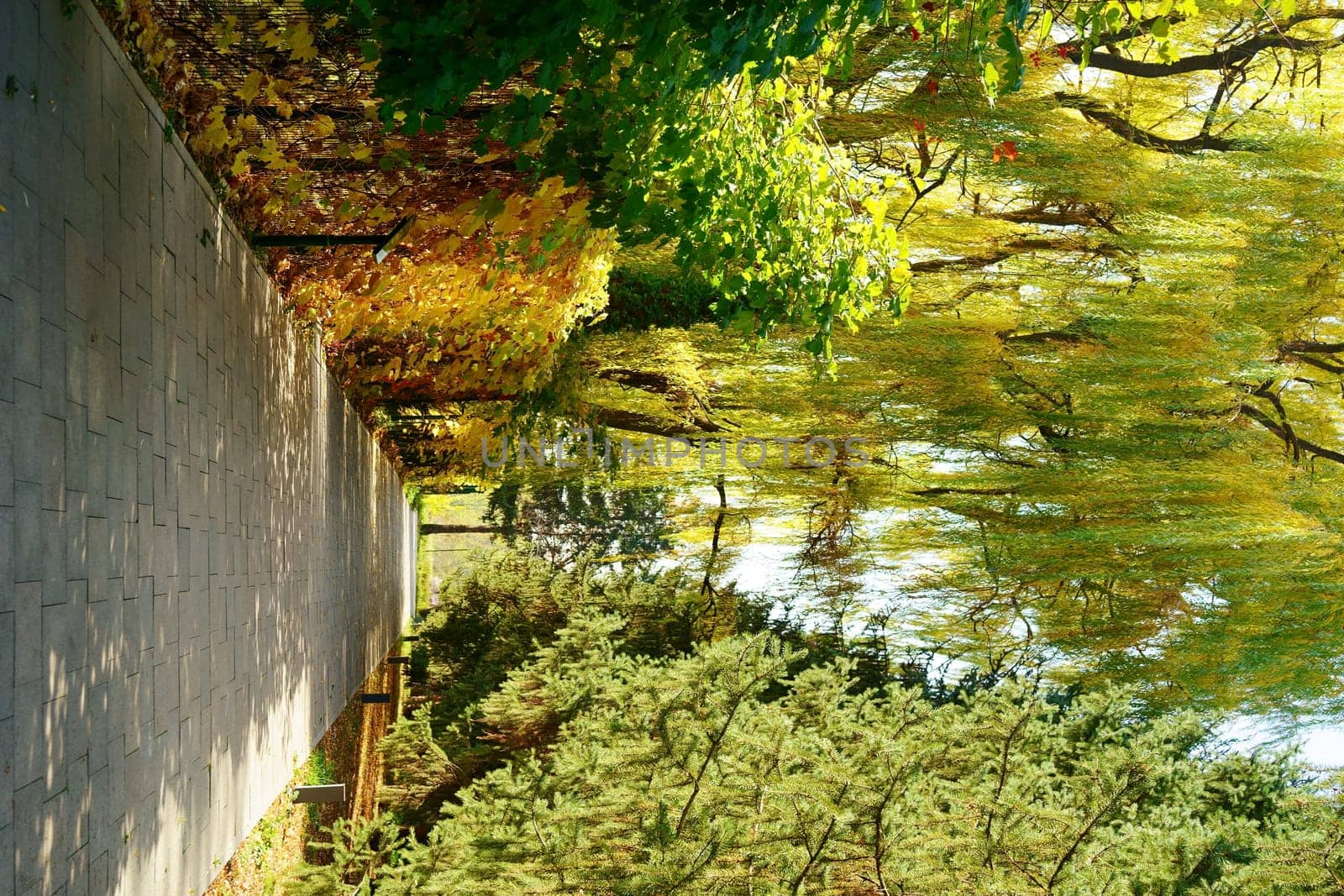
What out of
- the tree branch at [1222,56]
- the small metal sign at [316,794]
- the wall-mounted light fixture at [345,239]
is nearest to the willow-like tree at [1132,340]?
the tree branch at [1222,56]

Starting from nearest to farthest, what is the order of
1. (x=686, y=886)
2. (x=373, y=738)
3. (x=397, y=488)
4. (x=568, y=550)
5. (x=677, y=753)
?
(x=686, y=886) < (x=677, y=753) < (x=373, y=738) < (x=397, y=488) < (x=568, y=550)

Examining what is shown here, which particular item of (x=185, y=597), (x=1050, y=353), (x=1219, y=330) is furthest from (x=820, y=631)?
(x=185, y=597)

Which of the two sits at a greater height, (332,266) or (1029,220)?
(1029,220)

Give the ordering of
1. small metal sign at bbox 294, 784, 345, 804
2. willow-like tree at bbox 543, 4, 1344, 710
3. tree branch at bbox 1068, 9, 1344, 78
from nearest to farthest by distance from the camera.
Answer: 1. small metal sign at bbox 294, 784, 345, 804
2. willow-like tree at bbox 543, 4, 1344, 710
3. tree branch at bbox 1068, 9, 1344, 78

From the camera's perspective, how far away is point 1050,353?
34.2 feet

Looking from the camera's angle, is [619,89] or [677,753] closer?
[619,89]

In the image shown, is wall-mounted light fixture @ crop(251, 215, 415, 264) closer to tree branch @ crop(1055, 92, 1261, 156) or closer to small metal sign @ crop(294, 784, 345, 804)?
small metal sign @ crop(294, 784, 345, 804)

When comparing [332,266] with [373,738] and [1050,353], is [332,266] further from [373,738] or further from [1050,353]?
[373,738]

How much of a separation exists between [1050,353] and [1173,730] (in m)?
3.80

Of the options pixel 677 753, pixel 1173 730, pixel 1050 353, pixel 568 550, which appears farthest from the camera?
pixel 568 550

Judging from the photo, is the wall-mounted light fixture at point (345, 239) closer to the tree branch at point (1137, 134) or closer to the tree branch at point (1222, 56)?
the tree branch at point (1222, 56)

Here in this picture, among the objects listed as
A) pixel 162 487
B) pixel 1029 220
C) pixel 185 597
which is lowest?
pixel 185 597

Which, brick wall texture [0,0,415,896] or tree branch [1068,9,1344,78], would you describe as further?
tree branch [1068,9,1344,78]

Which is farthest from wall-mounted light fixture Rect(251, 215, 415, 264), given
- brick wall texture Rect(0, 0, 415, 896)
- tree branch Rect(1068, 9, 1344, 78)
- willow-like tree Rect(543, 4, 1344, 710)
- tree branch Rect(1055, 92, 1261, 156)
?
tree branch Rect(1055, 92, 1261, 156)
